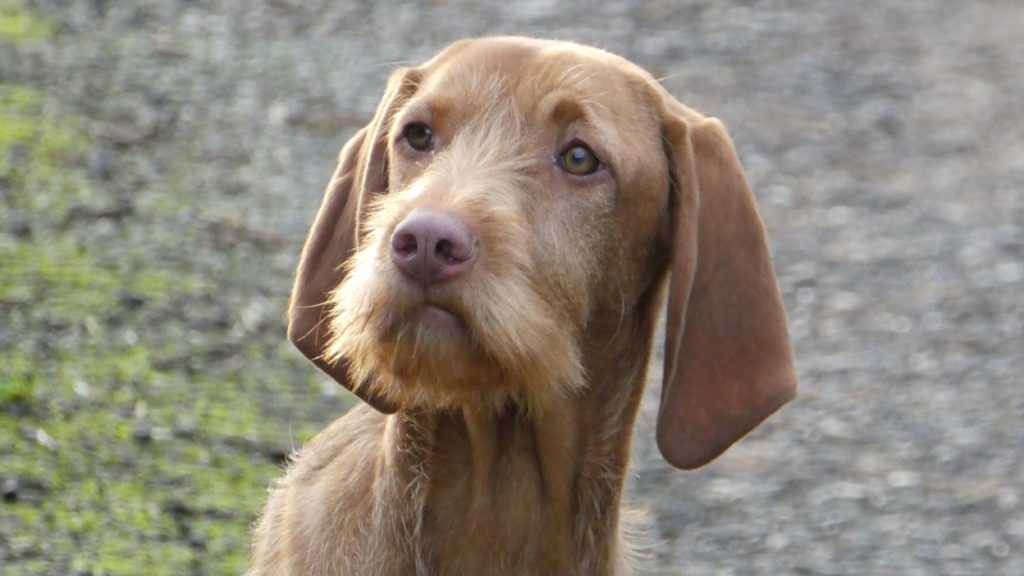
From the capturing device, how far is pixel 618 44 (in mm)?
11977

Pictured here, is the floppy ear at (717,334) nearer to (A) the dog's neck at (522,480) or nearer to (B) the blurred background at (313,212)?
(A) the dog's neck at (522,480)

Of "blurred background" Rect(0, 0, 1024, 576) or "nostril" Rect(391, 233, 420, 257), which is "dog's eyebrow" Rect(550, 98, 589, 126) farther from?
"blurred background" Rect(0, 0, 1024, 576)

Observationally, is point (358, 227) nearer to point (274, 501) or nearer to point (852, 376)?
point (274, 501)

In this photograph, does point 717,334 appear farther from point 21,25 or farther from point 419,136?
point 21,25

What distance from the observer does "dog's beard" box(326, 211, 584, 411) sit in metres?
3.51

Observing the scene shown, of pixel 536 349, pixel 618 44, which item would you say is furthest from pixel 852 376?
pixel 618 44

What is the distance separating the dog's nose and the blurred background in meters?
2.27

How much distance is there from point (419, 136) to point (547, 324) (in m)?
0.57

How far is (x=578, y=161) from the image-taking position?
154 inches

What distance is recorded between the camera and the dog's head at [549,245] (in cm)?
360

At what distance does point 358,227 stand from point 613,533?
957mm

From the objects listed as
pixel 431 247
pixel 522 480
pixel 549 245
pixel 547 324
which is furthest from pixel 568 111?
pixel 522 480

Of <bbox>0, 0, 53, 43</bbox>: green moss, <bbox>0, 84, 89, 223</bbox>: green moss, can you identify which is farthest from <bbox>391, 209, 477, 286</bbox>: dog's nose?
<bbox>0, 0, 53, 43</bbox>: green moss

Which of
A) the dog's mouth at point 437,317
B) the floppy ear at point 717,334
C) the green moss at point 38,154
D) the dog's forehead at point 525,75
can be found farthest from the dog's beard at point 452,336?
the green moss at point 38,154
